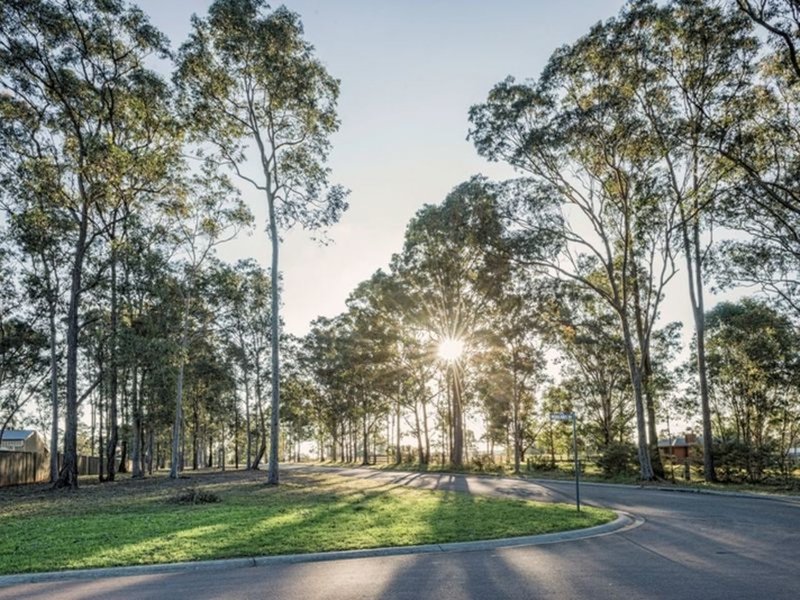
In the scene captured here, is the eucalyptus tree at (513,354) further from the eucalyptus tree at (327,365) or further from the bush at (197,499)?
the bush at (197,499)

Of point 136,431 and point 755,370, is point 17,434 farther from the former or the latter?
point 755,370

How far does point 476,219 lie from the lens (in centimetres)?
2634

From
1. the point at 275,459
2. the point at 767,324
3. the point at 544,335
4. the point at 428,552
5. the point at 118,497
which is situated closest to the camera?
the point at 428,552

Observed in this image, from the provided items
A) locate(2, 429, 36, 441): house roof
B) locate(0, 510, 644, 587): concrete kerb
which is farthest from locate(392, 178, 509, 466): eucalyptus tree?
locate(2, 429, 36, 441): house roof

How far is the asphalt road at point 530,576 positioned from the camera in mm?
5836

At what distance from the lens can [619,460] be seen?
2758 cm

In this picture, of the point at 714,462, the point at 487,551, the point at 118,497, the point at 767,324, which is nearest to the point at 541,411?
the point at 767,324

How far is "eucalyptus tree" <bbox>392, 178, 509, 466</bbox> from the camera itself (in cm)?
2709

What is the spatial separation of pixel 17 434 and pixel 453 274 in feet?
153

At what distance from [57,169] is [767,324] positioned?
3525cm

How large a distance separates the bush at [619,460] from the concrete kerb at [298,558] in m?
19.7

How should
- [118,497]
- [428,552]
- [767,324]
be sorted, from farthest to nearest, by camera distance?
[767,324] → [118,497] → [428,552]

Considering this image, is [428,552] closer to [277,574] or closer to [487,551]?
[487,551]

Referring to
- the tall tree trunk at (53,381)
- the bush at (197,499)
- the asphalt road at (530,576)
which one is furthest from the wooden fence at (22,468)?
the asphalt road at (530,576)
